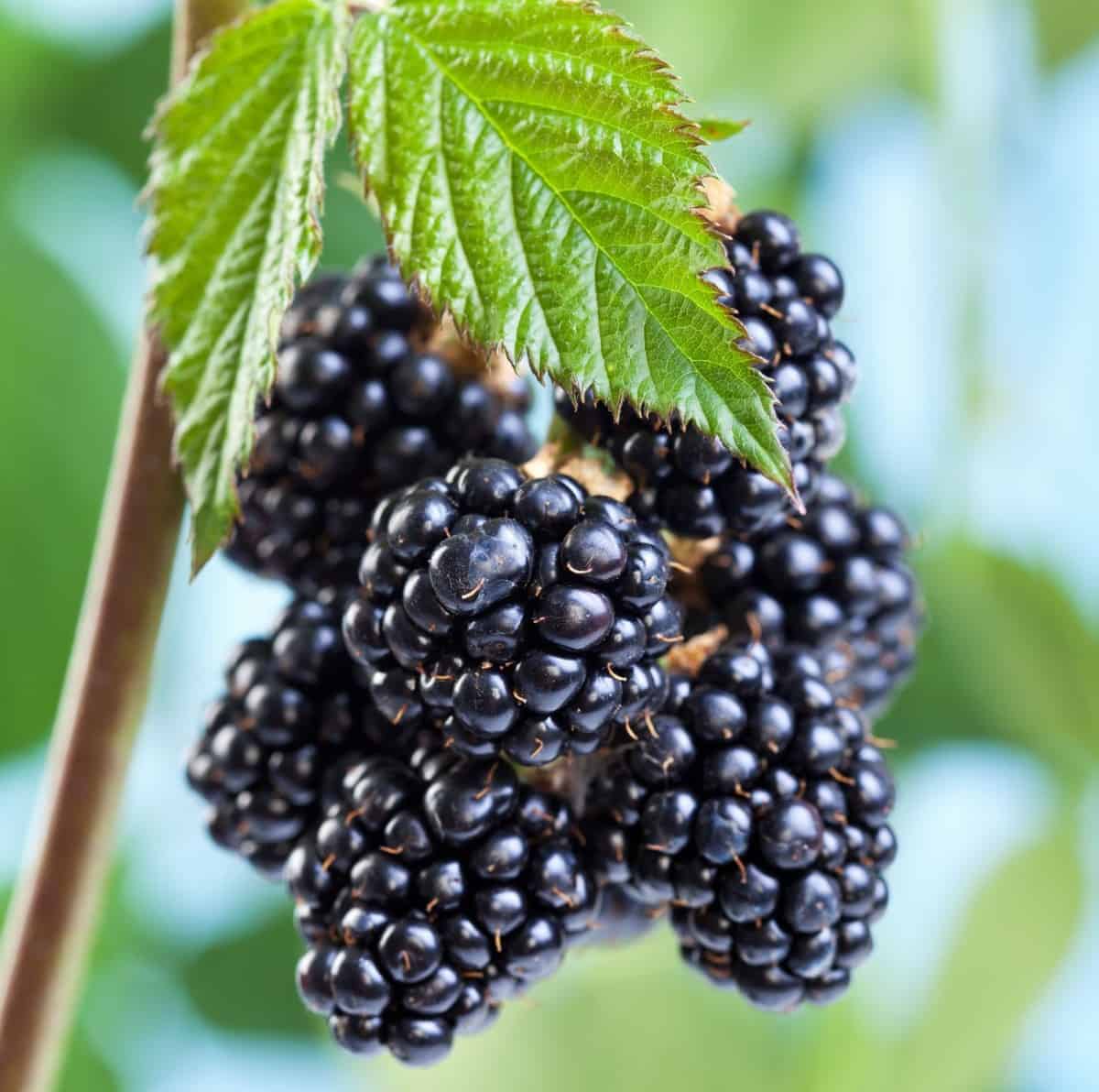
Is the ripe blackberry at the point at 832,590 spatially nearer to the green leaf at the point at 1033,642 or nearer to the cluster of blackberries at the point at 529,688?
the cluster of blackberries at the point at 529,688

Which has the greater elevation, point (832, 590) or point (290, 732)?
point (832, 590)

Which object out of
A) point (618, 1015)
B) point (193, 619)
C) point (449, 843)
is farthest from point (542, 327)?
point (193, 619)

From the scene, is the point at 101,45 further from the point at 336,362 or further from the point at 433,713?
the point at 433,713

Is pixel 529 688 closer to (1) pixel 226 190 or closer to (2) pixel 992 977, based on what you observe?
(1) pixel 226 190

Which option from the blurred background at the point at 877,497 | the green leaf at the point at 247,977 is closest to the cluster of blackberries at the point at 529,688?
the blurred background at the point at 877,497

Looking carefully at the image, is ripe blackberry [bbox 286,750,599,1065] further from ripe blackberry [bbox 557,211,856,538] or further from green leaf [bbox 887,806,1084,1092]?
green leaf [bbox 887,806,1084,1092]

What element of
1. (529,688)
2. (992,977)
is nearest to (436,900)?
(529,688)
